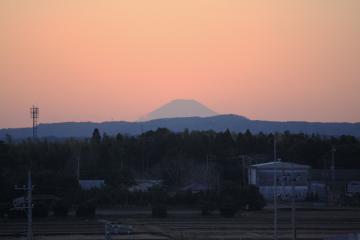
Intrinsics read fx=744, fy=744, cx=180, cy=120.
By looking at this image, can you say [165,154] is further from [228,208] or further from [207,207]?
[228,208]

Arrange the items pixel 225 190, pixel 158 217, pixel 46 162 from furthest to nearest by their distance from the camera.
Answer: pixel 46 162, pixel 225 190, pixel 158 217

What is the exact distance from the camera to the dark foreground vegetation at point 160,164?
2367 inches

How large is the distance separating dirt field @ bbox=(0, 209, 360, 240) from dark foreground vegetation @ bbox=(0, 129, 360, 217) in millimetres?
2675

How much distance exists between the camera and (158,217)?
5284cm

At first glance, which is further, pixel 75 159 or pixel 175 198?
pixel 75 159

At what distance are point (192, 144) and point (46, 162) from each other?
17785mm

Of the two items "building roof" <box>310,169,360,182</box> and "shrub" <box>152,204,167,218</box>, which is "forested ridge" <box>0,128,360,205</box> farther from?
"shrub" <box>152,204,167,218</box>

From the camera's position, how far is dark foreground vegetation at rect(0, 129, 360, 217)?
6012 centimetres

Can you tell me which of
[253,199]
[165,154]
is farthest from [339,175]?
[165,154]

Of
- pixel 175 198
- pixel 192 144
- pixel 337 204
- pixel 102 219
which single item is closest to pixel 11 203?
pixel 102 219

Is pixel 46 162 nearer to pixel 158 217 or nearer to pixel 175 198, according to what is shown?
pixel 175 198

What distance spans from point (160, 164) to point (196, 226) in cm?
4071

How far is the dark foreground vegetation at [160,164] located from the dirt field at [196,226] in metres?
2.67

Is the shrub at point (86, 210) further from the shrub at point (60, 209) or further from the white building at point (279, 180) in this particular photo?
the white building at point (279, 180)
